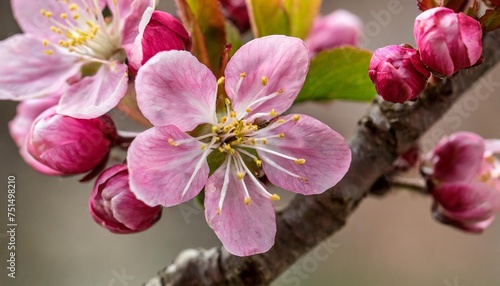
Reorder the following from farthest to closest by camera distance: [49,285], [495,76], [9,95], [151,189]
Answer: [495,76] → [49,285] → [9,95] → [151,189]

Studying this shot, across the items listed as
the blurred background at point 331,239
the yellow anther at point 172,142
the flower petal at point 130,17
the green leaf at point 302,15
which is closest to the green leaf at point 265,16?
the green leaf at point 302,15

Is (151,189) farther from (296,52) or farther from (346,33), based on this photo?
(346,33)

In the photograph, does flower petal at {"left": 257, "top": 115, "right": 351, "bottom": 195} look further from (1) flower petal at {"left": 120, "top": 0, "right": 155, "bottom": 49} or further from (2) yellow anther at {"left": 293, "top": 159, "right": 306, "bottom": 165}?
(1) flower petal at {"left": 120, "top": 0, "right": 155, "bottom": 49}

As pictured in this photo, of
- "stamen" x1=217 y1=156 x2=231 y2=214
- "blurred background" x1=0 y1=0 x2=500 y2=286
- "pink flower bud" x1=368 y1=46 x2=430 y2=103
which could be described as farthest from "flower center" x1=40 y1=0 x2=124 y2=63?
"blurred background" x1=0 y1=0 x2=500 y2=286

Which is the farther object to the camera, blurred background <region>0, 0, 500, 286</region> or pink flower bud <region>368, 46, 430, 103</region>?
blurred background <region>0, 0, 500, 286</region>

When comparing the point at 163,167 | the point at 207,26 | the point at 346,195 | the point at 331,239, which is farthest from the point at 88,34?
the point at 331,239

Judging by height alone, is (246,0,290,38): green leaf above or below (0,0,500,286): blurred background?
above

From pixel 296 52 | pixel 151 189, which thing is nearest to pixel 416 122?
pixel 296 52
